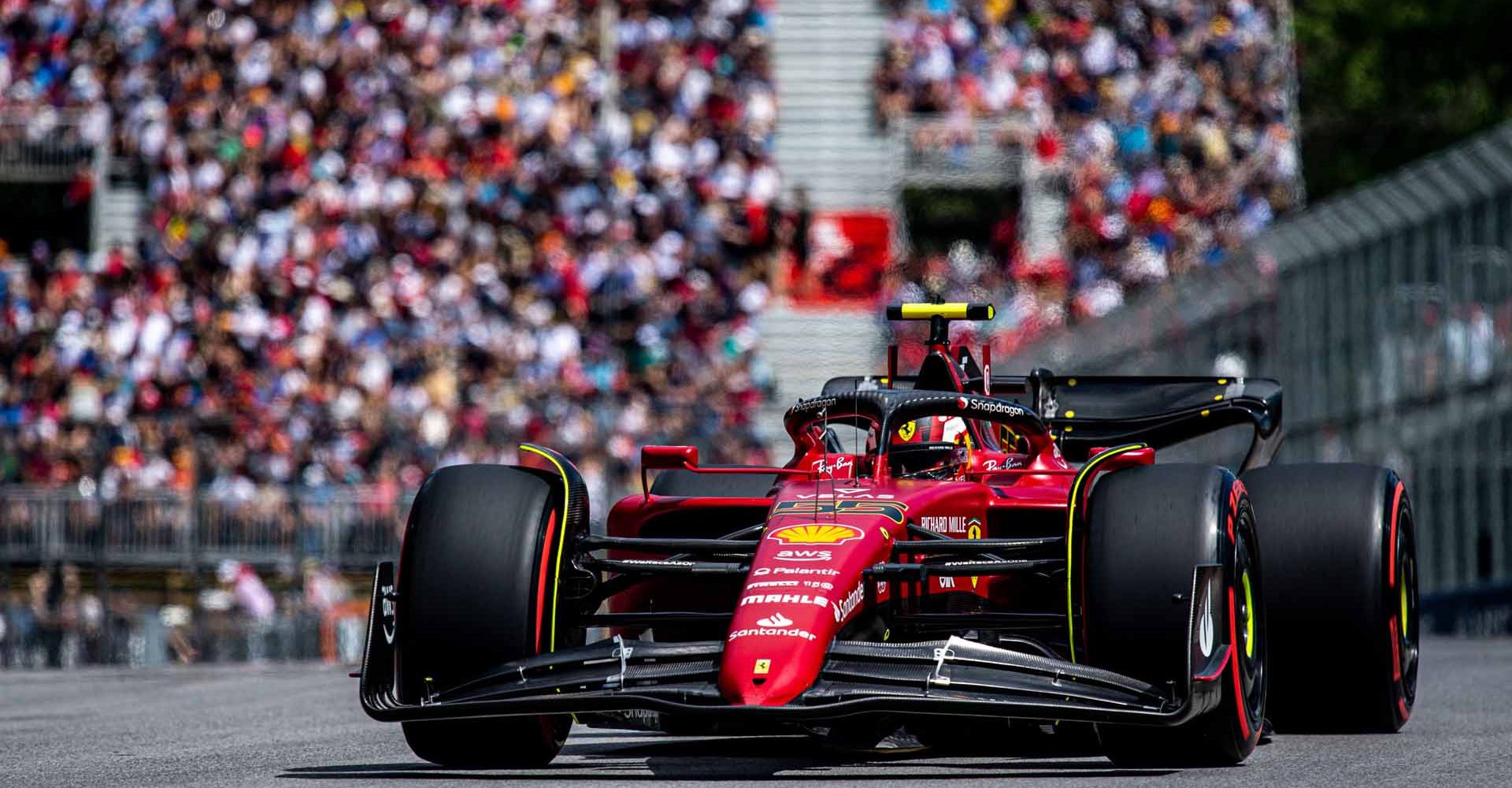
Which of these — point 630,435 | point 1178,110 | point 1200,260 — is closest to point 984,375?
point 630,435

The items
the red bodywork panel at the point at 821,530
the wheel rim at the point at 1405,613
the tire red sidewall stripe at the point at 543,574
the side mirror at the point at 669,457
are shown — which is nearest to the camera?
the red bodywork panel at the point at 821,530

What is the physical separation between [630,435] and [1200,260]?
8502 mm

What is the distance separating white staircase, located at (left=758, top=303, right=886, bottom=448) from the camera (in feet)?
83.0

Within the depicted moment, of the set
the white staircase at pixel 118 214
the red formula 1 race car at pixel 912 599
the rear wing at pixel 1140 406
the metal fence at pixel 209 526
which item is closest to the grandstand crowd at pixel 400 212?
the white staircase at pixel 118 214

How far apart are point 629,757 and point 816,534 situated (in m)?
1.26

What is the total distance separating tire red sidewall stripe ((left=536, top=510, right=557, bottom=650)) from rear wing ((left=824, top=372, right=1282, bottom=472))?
9.73ft

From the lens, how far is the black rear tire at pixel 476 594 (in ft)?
22.0

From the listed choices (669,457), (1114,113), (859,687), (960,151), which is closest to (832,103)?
(960,151)

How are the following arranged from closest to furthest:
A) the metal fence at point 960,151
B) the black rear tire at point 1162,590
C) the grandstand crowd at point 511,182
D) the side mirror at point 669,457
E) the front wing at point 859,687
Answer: the front wing at point 859,687 < the black rear tire at point 1162,590 < the side mirror at point 669,457 < the grandstand crowd at point 511,182 < the metal fence at point 960,151

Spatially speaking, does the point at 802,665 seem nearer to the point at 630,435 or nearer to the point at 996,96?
the point at 630,435

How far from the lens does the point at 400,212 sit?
26594 millimetres

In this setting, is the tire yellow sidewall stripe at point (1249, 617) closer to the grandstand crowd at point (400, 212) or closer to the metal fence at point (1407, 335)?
the metal fence at point (1407, 335)

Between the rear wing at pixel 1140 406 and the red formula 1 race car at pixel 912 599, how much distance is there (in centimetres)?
138

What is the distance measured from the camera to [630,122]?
27750 millimetres
